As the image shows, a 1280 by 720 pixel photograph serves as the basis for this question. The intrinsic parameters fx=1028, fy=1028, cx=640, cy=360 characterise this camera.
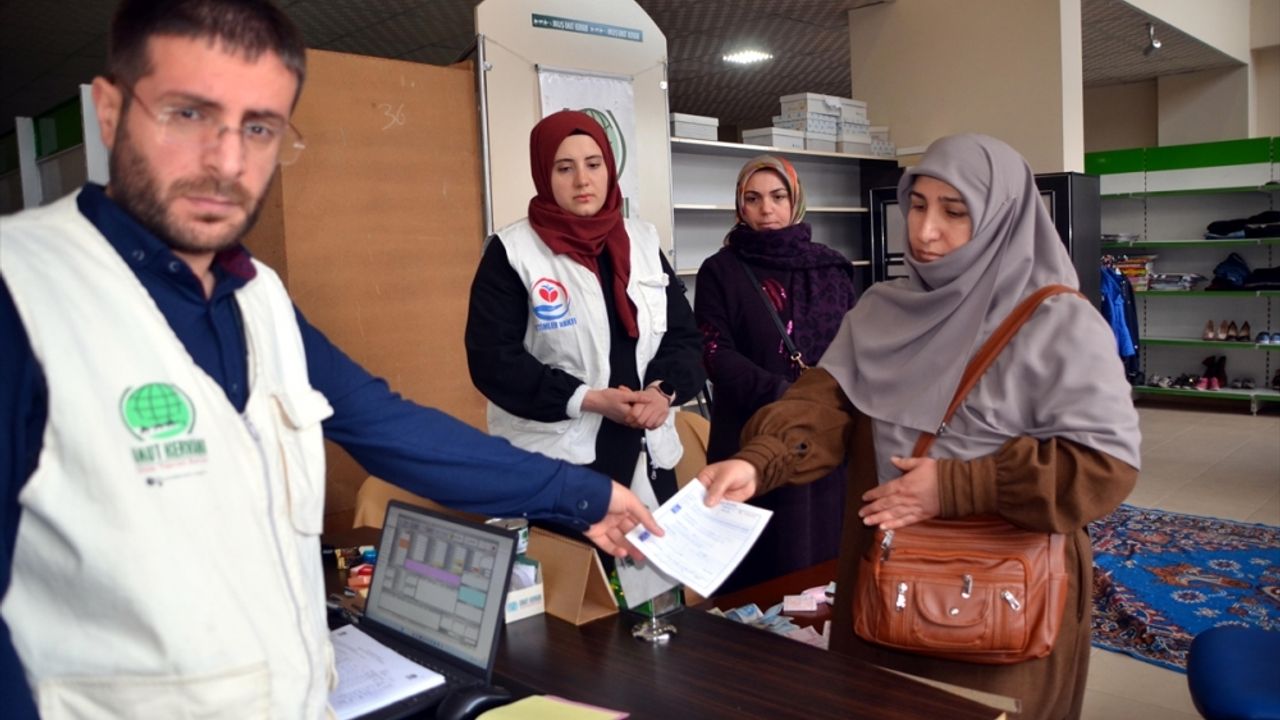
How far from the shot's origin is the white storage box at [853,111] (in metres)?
6.66

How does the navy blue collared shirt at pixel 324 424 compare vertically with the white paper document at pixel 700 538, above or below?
above

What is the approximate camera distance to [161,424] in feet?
3.05

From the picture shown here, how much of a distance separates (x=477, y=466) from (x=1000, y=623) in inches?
35.6

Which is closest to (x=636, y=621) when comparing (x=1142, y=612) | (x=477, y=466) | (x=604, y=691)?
(x=604, y=691)

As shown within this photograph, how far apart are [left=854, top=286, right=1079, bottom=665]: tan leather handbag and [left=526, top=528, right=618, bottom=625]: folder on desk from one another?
463 mm

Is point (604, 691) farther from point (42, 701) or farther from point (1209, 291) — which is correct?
point (1209, 291)

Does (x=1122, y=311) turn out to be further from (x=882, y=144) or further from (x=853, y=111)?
(x=853, y=111)

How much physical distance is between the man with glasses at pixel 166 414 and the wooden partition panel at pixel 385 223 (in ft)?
8.63

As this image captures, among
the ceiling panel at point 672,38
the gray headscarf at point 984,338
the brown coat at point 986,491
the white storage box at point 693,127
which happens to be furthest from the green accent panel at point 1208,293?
the brown coat at point 986,491

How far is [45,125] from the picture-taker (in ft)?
15.3

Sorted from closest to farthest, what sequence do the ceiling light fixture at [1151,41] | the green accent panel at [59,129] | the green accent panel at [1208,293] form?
the green accent panel at [59,129]
the ceiling light fixture at [1151,41]
the green accent panel at [1208,293]

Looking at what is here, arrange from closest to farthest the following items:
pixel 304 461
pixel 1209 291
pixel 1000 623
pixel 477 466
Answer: pixel 304 461
pixel 477 466
pixel 1000 623
pixel 1209 291

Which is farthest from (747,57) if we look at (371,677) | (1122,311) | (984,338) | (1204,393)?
(371,677)

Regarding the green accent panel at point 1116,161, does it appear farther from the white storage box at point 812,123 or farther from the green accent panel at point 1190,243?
the white storage box at point 812,123
